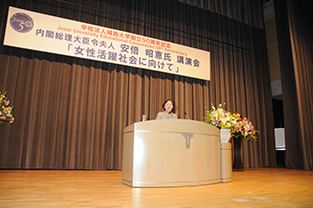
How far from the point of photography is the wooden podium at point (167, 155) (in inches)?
94.9

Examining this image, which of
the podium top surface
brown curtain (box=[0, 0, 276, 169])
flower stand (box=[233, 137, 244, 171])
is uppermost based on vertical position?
brown curtain (box=[0, 0, 276, 169])

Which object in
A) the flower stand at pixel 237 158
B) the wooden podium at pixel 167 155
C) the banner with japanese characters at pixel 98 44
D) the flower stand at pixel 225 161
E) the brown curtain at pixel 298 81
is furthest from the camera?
the brown curtain at pixel 298 81

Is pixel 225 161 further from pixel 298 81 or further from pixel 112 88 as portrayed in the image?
pixel 298 81

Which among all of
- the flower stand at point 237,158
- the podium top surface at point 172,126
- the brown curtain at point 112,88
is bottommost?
the flower stand at point 237,158

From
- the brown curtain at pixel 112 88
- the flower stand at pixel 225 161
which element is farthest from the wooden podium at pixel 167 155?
the brown curtain at pixel 112 88

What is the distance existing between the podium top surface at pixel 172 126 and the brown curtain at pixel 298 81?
385 cm

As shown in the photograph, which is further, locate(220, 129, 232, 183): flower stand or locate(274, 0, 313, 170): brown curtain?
locate(274, 0, 313, 170): brown curtain

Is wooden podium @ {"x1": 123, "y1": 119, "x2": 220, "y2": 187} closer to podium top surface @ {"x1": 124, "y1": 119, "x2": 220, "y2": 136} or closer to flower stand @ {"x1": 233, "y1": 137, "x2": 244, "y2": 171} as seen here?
podium top surface @ {"x1": 124, "y1": 119, "x2": 220, "y2": 136}

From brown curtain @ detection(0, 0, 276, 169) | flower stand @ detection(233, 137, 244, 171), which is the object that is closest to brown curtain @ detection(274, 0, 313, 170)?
brown curtain @ detection(0, 0, 276, 169)

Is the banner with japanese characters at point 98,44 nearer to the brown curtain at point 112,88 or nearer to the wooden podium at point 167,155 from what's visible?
the brown curtain at point 112,88

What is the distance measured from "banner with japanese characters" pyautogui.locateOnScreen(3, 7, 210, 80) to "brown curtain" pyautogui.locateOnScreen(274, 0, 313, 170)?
2.14 metres

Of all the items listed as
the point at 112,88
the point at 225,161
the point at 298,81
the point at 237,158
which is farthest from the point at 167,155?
the point at 298,81

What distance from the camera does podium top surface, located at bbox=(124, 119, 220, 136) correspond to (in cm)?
248

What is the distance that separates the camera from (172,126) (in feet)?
8.38
